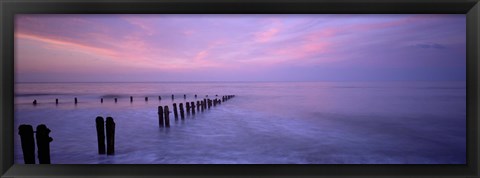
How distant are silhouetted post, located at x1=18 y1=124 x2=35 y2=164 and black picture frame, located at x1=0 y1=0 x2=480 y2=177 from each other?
3.70 ft

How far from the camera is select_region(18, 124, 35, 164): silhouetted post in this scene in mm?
2674

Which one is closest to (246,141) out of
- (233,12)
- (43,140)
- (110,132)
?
(110,132)

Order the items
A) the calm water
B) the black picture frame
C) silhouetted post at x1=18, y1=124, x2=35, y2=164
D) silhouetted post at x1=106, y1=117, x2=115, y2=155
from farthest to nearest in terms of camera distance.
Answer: the calm water < silhouetted post at x1=106, y1=117, x2=115, y2=155 < silhouetted post at x1=18, y1=124, x2=35, y2=164 < the black picture frame

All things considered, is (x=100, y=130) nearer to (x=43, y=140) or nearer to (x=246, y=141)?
(x=43, y=140)

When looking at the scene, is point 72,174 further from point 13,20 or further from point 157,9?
point 157,9

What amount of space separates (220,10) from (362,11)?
699 millimetres

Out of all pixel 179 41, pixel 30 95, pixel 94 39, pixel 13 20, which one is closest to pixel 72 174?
pixel 13 20

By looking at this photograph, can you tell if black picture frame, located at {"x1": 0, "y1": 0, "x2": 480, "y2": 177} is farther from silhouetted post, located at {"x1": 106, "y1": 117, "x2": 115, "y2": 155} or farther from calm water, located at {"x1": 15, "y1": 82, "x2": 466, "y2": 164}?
silhouetted post, located at {"x1": 106, "y1": 117, "x2": 115, "y2": 155}

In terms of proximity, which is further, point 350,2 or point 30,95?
point 30,95

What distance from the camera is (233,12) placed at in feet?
5.48

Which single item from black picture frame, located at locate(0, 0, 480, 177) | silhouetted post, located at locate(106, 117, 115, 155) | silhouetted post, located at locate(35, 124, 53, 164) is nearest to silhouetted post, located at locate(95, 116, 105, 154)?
silhouetted post, located at locate(106, 117, 115, 155)

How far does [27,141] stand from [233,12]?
2.15 m

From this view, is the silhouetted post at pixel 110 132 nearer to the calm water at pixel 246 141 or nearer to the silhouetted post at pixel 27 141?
the calm water at pixel 246 141

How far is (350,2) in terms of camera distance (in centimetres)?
163
